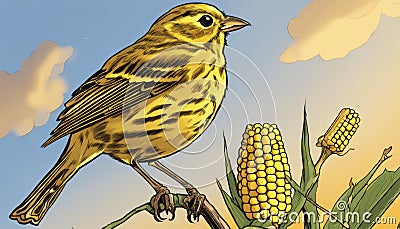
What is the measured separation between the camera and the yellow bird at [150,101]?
129 centimetres

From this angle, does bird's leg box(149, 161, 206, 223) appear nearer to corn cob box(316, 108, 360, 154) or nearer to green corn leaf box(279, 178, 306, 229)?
green corn leaf box(279, 178, 306, 229)

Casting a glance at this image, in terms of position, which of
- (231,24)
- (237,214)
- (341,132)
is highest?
(231,24)

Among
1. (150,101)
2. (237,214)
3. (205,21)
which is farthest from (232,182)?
(205,21)

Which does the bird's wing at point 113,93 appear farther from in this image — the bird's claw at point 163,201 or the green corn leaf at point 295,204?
the green corn leaf at point 295,204

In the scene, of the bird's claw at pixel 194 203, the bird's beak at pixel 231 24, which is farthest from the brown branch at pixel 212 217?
the bird's beak at pixel 231 24

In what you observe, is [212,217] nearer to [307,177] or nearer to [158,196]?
[158,196]

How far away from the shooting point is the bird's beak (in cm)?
133

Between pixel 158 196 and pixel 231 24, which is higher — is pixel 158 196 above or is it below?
below

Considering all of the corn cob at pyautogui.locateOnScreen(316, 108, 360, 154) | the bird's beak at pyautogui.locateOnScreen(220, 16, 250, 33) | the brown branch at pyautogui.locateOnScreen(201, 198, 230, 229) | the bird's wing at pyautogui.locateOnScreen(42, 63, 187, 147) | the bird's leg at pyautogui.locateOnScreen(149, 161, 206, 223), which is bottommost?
the brown branch at pyautogui.locateOnScreen(201, 198, 230, 229)

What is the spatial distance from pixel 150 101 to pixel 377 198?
507 mm

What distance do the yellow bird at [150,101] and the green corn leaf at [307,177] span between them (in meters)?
0.20

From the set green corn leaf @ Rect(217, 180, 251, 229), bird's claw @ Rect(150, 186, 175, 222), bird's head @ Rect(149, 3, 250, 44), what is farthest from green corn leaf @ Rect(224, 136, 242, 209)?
bird's head @ Rect(149, 3, 250, 44)

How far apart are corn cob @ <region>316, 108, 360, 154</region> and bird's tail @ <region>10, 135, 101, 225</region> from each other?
0.48m

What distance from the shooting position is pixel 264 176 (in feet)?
4.02
